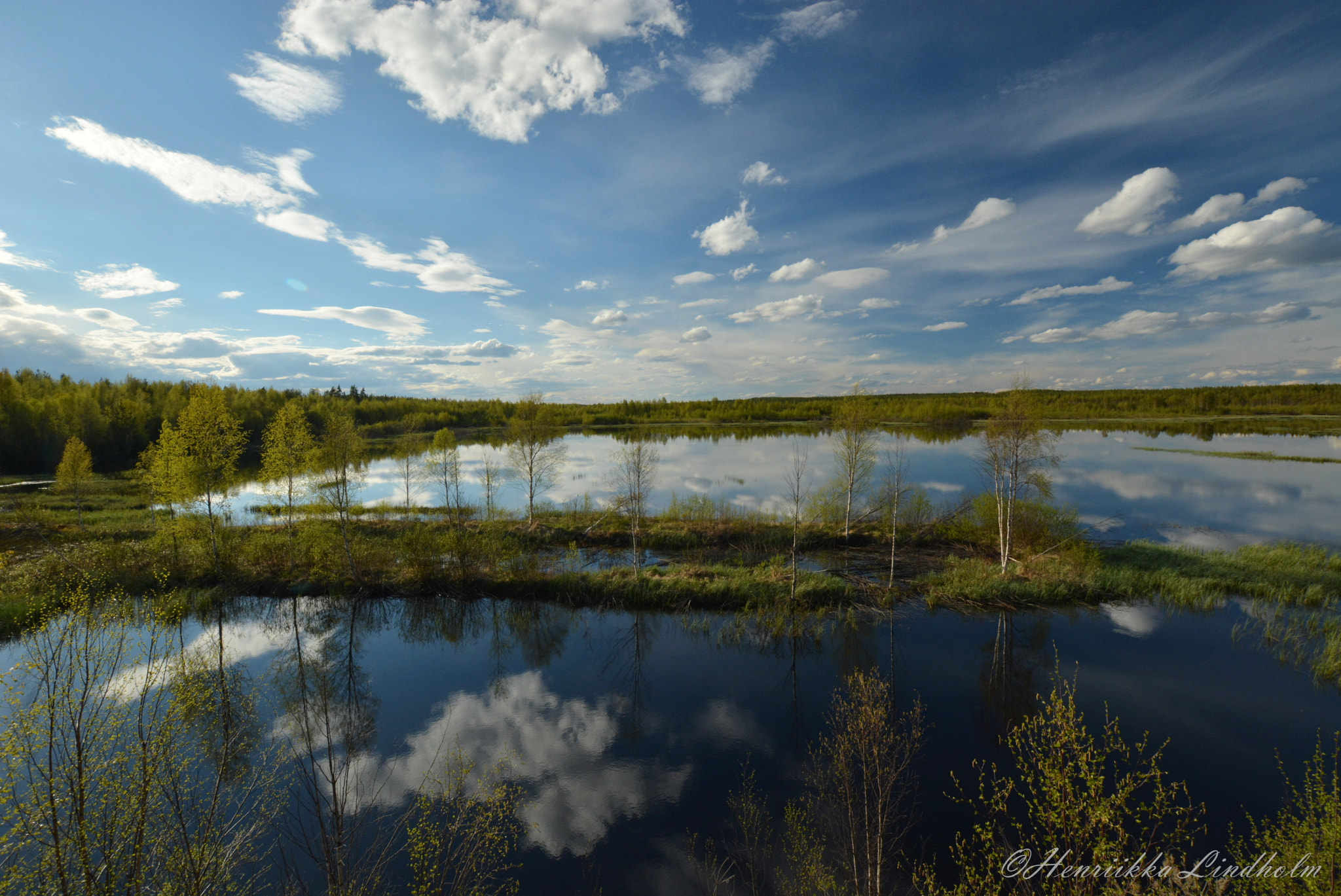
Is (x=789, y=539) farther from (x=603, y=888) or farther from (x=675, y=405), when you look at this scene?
(x=675, y=405)

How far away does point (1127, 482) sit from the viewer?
36281 millimetres

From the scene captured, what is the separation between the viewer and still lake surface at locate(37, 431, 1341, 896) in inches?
364

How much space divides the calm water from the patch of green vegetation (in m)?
1.07

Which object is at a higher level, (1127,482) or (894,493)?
(894,493)

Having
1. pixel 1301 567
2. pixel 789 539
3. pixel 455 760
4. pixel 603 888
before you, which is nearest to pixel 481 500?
pixel 789 539

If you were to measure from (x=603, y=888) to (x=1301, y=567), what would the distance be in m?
26.3

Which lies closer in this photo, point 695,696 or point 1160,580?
point 695,696

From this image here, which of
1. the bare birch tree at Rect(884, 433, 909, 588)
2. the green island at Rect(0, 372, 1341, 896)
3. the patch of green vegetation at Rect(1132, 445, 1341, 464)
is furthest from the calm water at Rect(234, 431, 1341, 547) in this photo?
the green island at Rect(0, 372, 1341, 896)

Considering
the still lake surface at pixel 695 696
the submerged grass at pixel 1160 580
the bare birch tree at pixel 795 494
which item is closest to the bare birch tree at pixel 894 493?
the submerged grass at pixel 1160 580

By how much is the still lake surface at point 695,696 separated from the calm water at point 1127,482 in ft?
45.3

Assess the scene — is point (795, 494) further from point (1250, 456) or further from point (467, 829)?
point (1250, 456)

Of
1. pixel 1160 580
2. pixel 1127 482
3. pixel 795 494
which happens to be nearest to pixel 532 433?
pixel 795 494

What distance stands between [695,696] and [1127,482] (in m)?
40.0

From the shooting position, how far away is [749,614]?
1692cm
